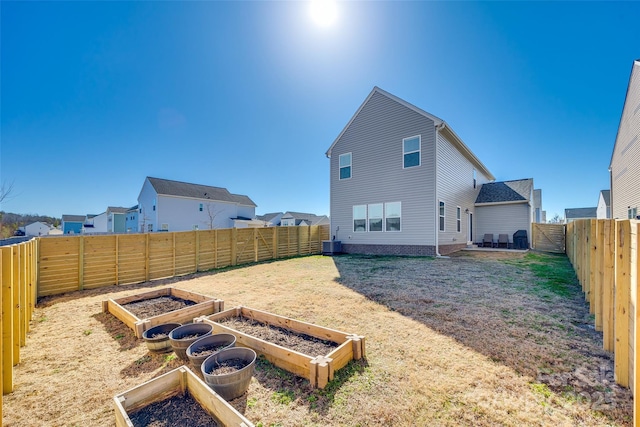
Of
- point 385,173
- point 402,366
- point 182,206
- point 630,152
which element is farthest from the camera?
point 182,206

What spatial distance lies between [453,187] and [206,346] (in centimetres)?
1331

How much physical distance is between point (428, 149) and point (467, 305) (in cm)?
813

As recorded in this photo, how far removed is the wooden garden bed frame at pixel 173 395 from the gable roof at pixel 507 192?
17.7 metres

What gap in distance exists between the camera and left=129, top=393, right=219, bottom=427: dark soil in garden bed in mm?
1961

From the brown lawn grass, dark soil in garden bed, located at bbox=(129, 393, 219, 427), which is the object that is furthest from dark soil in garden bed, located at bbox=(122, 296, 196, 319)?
dark soil in garden bed, located at bbox=(129, 393, 219, 427)

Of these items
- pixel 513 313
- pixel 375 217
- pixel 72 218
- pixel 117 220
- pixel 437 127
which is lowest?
pixel 513 313

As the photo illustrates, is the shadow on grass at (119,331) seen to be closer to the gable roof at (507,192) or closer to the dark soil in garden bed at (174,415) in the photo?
the dark soil in garden bed at (174,415)

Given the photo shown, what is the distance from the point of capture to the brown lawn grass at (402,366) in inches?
82.6

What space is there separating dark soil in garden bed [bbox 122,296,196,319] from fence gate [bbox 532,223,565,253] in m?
18.5

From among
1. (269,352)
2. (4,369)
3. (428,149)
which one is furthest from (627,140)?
(4,369)

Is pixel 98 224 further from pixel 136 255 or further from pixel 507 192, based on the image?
pixel 507 192

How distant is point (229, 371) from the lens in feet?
8.22

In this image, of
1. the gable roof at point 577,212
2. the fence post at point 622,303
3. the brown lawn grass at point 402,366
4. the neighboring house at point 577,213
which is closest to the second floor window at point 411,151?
the brown lawn grass at point 402,366

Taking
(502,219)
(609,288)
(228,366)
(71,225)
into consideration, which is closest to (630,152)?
(502,219)
